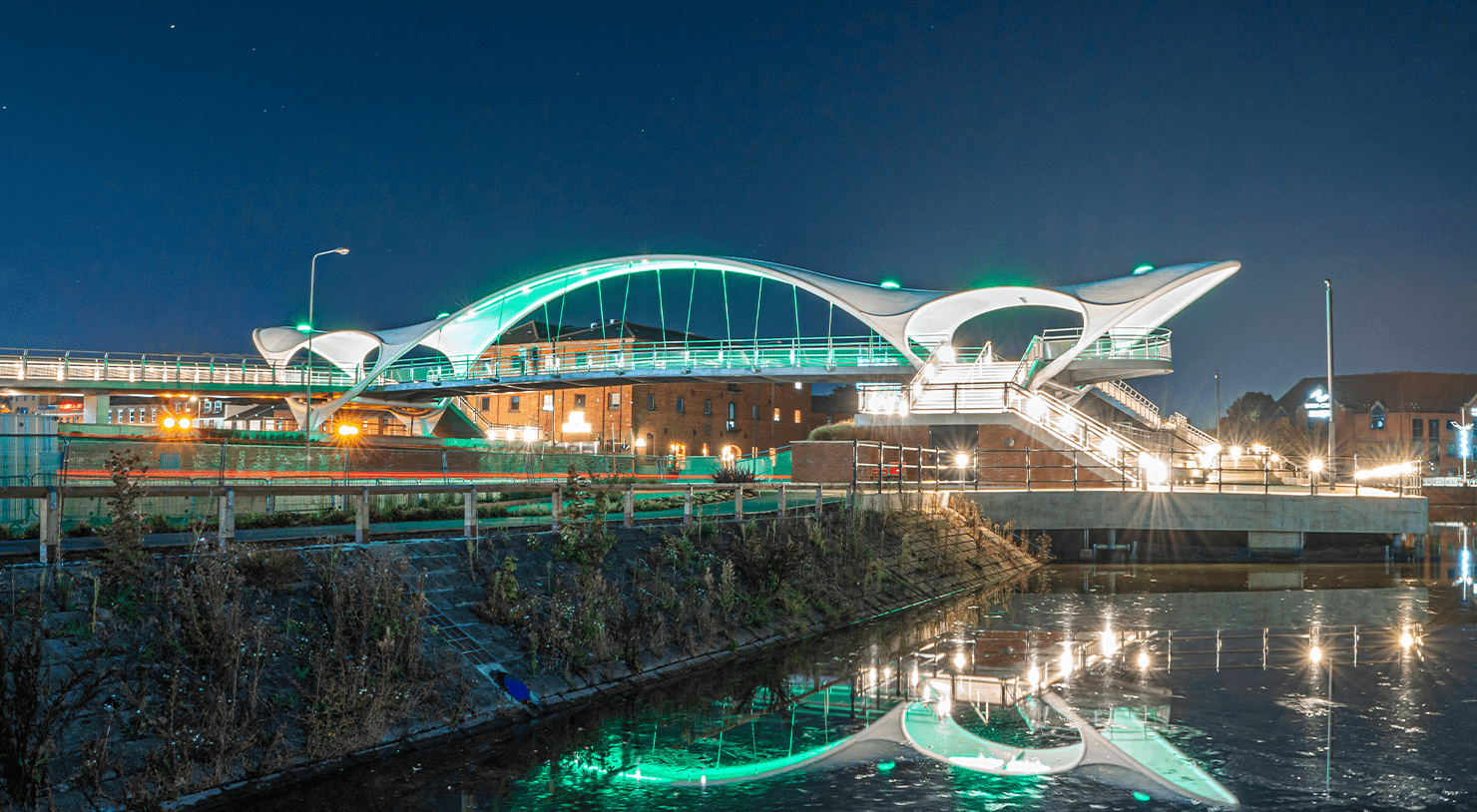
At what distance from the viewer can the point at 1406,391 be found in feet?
346

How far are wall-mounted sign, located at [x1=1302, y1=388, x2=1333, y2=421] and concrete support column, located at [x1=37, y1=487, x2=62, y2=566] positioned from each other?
356ft

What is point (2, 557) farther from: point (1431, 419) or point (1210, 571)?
point (1431, 419)

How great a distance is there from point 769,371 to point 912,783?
46.5 m

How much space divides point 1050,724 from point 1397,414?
110 meters

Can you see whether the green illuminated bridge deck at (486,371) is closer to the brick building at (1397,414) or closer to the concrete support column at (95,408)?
the concrete support column at (95,408)

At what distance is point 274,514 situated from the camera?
15.1 meters

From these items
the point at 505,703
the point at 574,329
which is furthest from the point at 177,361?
the point at 505,703

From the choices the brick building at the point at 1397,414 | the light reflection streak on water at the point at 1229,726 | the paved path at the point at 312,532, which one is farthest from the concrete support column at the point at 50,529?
the brick building at the point at 1397,414

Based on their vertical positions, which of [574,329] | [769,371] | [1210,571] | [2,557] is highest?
[574,329]

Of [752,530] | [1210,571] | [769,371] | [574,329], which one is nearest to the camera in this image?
[752,530]

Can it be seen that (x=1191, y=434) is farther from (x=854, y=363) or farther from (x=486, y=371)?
(x=486, y=371)

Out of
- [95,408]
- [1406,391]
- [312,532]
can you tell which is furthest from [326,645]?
[1406,391]

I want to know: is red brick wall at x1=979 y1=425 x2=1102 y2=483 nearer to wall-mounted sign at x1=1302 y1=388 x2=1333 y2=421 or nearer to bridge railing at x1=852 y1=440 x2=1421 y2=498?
bridge railing at x1=852 y1=440 x2=1421 y2=498

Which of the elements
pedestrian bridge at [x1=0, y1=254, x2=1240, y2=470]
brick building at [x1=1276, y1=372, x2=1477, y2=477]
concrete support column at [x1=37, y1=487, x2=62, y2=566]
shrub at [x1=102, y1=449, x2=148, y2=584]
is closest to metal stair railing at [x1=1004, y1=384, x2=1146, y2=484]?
pedestrian bridge at [x1=0, y1=254, x2=1240, y2=470]
